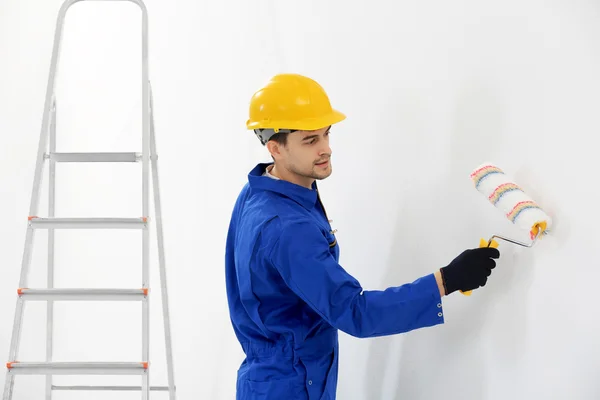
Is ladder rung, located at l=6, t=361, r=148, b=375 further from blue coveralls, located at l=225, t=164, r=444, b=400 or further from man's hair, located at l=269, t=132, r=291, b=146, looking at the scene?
man's hair, located at l=269, t=132, r=291, b=146

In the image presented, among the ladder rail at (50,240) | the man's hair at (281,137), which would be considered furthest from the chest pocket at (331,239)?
the ladder rail at (50,240)

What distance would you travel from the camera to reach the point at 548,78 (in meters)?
1.74

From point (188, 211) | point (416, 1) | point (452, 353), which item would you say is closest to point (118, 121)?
point (188, 211)

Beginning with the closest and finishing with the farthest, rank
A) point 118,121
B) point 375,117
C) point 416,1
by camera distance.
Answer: point 416,1
point 375,117
point 118,121

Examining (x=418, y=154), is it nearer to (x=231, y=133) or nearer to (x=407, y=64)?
(x=407, y=64)

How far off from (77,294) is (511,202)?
1.43 metres

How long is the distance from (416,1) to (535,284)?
2.96 ft

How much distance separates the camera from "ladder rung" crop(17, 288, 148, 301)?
2.50 metres

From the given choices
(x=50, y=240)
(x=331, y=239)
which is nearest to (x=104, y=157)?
(x=50, y=240)

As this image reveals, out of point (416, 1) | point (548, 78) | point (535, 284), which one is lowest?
point (535, 284)

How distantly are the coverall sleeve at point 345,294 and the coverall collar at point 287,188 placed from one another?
0.17 meters

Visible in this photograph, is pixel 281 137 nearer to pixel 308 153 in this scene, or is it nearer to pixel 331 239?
pixel 308 153

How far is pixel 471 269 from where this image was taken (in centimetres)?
177

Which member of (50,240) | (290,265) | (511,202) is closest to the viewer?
(511,202)
